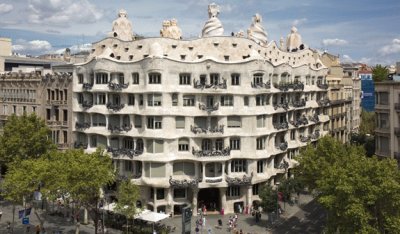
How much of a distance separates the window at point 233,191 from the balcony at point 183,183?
6208 mm

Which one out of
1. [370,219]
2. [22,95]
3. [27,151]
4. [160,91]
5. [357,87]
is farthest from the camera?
[357,87]

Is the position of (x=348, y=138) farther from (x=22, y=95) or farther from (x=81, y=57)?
(x=22, y=95)

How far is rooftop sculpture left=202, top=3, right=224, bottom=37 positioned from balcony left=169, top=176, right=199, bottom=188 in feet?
85.7

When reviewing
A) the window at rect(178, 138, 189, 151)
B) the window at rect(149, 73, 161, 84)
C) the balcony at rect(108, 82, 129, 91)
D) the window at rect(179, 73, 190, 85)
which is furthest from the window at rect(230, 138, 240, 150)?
the balcony at rect(108, 82, 129, 91)

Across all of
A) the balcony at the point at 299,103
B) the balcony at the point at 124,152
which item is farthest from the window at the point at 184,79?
the balcony at the point at 299,103

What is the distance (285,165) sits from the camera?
77625mm

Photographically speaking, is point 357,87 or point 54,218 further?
point 357,87

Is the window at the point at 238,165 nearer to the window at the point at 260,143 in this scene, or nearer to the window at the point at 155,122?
the window at the point at 260,143

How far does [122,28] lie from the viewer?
8400cm

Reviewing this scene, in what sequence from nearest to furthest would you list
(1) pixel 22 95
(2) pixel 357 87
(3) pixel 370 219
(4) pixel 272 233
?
1. (3) pixel 370 219
2. (4) pixel 272 233
3. (1) pixel 22 95
4. (2) pixel 357 87

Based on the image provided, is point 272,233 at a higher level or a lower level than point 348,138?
lower

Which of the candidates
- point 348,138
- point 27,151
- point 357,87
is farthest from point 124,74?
point 357,87

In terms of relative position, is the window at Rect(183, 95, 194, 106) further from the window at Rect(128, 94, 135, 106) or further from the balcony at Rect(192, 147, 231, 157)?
the window at Rect(128, 94, 135, 106)

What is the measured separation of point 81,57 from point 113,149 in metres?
30.5
